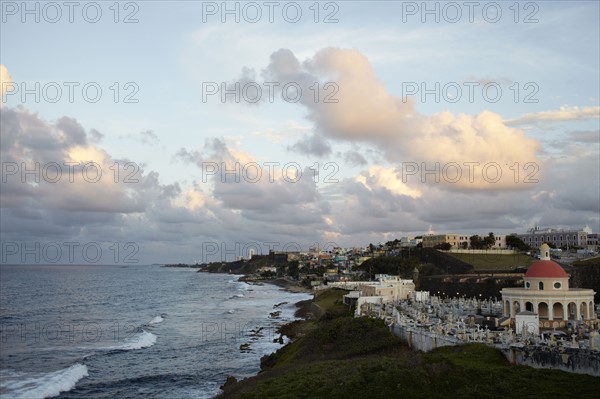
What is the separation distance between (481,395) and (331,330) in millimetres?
23834

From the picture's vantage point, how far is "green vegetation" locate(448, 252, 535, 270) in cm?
9962

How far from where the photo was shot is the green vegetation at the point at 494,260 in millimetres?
99625

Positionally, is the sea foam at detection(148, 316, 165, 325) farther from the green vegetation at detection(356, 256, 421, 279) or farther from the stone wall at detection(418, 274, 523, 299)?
the green vegetation at detection(356, 256, 421, 279)

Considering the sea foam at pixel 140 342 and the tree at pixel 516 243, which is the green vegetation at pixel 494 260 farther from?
the sea foam at pixel 140 342

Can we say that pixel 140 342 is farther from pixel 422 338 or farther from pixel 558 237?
pixel 558 237

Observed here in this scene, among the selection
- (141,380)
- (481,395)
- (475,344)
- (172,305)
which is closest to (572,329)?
(475,344)

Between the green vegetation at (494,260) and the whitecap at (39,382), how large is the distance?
72585 mm

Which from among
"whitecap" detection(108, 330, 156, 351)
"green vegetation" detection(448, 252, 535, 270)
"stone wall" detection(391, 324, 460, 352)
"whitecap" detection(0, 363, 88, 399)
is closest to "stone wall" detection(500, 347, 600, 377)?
"stone wall" detection(391, 324, 460, 352)

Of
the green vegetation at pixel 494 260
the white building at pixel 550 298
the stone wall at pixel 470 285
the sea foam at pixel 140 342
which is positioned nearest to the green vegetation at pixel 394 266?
the green vegetation at pixel 494 260

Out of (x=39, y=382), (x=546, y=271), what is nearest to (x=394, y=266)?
(x=546, y=271)

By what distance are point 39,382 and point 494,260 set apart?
86118mm

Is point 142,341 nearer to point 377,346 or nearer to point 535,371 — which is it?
point 377,346

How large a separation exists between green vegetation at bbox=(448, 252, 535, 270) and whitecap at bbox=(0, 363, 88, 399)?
72585 mm

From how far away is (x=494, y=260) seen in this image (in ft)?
Answer: 353
